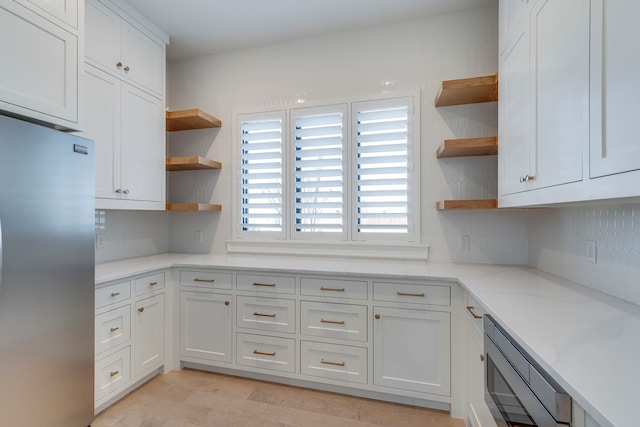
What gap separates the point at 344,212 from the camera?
2.59 m

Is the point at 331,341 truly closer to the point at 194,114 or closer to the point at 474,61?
A: the point at 194,114

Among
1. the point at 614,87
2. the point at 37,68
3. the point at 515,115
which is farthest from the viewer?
the point at 515,115

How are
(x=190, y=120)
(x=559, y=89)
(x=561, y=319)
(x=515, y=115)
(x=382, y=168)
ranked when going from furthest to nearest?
(x=190, y=120) < (x=382, y=168) < (x=515, y=115) < (x=559, y=89) < (x=561, y=319)

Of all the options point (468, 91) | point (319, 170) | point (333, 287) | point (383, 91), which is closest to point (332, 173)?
point (319, 170)

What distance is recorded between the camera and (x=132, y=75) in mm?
2340

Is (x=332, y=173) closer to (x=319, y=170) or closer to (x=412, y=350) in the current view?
(x=319, y=170)

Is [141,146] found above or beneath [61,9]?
beneath

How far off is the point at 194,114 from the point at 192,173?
0.63 meters

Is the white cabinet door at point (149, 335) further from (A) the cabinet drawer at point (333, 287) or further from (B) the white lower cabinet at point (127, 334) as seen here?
(A) the cabinet drawer at point (333, 287)

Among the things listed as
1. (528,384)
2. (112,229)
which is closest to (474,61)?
(528,384)

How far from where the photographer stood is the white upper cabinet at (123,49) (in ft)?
6.72

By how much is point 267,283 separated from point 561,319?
5.44 feet

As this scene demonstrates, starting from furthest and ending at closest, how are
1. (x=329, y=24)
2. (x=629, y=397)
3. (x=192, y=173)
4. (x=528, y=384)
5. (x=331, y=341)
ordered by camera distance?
(x=192, y=173) → (x=329, y=24) → (x=331, y=341) → (x=528, y=384) → (x=629, y=397)

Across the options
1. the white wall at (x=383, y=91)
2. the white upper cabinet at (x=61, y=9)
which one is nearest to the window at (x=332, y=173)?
the white wall at (x=383, y=91)
